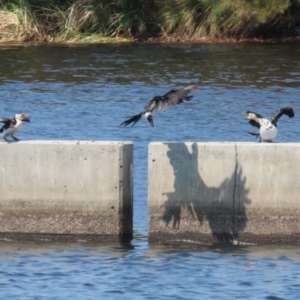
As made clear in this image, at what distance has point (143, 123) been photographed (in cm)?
2127

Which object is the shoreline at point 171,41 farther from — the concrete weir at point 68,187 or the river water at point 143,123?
the concrete weir at point 68,187

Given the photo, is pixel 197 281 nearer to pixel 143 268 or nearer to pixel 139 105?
pixel 143 268

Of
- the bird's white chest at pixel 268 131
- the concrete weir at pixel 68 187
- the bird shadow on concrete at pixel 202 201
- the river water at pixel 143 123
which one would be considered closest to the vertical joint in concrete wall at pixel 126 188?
the concrete weir at pixel 68 187

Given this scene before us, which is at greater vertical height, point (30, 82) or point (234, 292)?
point (30, 82)

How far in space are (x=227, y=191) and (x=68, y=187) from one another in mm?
2037

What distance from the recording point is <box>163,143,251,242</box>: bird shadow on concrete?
12.8 m

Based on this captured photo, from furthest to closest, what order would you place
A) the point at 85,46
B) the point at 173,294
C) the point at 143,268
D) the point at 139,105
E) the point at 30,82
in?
the point at 85,46
the point at 30,82
the point at 139,105
the point at 143,268
the point at 173,294

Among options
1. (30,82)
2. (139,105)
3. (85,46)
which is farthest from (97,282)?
(85,46)

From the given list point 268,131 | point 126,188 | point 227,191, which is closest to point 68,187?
point 126,188

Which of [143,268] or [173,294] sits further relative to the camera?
[143,268]

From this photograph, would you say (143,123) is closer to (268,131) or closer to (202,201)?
(268,131)

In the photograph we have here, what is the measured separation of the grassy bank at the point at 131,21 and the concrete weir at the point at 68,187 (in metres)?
19.5

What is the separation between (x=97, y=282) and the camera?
12.2m

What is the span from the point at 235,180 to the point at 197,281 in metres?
1.45
